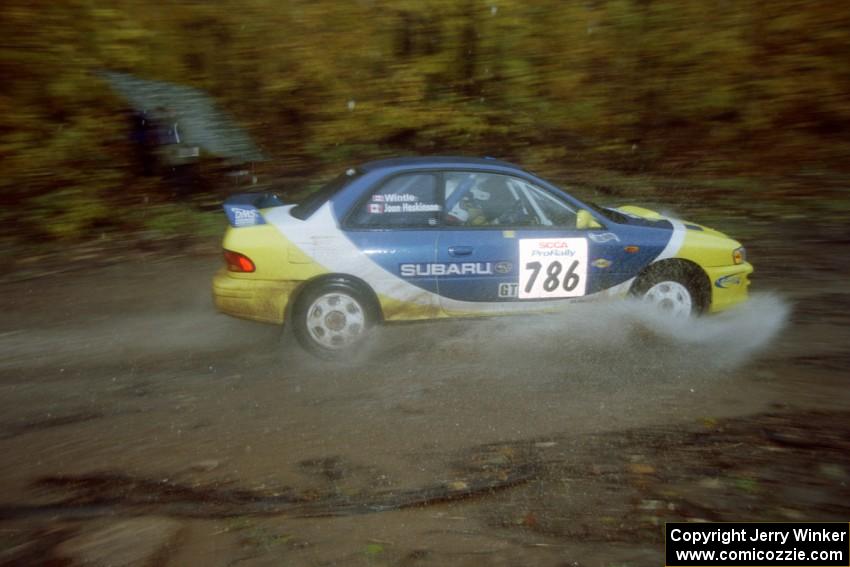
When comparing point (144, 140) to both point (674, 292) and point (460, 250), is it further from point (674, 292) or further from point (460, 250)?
point (674, 292)

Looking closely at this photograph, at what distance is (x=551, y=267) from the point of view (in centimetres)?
632

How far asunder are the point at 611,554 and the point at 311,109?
34.2ft

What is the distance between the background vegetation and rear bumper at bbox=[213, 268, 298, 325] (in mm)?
5668

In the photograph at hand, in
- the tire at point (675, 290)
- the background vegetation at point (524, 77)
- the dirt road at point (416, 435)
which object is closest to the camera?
the dirt road at point (416, 435)

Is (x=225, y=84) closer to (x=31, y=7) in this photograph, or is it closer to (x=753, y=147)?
(x=31, y=7)

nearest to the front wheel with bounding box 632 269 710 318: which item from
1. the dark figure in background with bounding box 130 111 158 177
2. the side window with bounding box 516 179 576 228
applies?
the side window with bounding box 516 179 576 228

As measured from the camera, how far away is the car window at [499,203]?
6.29 m

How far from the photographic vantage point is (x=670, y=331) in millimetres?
6594

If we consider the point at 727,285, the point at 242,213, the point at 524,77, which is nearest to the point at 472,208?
the point at 242,213

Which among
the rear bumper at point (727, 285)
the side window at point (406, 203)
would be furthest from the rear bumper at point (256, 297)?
the rear bumper at point (727, 285)

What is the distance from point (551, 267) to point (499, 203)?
2.21 ft

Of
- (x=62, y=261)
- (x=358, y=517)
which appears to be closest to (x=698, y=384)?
(x=358, y=517)

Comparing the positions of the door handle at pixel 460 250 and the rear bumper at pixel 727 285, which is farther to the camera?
the rear bumper at pixel 727 285

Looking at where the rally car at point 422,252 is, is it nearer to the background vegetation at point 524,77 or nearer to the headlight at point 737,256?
the headlight at point 737,256
